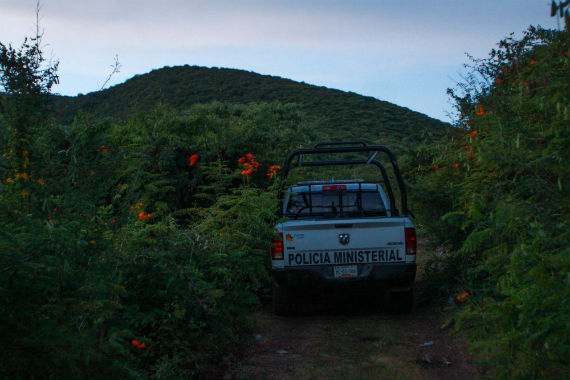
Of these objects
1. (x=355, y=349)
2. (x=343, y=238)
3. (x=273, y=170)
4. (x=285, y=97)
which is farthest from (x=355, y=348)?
(x=285, y=97)

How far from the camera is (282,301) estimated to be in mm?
7289

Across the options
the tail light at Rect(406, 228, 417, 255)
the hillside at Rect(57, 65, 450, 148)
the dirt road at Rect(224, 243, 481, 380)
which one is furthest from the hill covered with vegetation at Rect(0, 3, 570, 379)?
the hillside at Rect(57, 65, 450, 148)

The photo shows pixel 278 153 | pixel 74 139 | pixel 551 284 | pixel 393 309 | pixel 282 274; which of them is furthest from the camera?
pixel 278 153

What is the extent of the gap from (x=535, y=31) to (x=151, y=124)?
705cm

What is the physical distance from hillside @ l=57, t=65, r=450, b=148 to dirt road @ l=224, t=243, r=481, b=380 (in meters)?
26.4

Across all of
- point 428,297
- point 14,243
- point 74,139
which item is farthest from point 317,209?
point 14,243

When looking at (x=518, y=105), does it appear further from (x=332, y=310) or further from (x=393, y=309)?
(x=332, y=310)

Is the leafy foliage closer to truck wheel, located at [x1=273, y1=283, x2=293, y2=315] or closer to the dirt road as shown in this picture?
the dirt road

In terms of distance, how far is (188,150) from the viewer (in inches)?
401

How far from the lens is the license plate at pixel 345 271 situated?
686 centimetres

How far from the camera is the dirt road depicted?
4973 mm

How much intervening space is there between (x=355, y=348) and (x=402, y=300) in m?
1.73

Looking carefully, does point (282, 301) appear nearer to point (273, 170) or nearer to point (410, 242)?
point (410, 242)

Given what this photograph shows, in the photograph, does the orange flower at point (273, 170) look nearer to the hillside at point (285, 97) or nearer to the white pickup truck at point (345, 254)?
the white pickup truck at point (345, 254)
